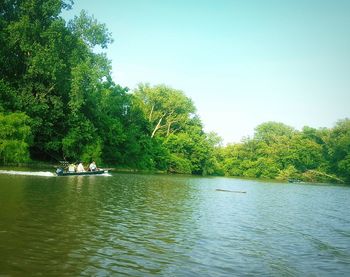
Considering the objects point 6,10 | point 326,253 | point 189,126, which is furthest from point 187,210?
point 189,126

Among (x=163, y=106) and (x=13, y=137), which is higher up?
(x=163, y=106)

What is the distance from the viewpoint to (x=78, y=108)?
54562 mm

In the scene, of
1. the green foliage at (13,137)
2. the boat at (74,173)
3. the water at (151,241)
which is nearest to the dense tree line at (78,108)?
the green foliage at (13,137)

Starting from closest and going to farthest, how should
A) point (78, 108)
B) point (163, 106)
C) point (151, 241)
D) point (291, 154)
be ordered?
point (151, 241) < point (78, 108) < point (163, 106) < point (291, 154)

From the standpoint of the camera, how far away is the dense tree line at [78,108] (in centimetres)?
4378

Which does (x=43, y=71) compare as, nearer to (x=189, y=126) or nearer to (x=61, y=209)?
(x=61, y=209)

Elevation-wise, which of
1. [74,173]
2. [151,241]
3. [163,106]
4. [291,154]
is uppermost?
[163,106]

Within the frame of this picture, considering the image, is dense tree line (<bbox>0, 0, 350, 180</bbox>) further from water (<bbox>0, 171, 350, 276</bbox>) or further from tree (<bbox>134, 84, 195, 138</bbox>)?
water (<bbox>0, 171, 350, 276</bbox>)

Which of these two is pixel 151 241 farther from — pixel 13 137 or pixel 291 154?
pixel 291 154

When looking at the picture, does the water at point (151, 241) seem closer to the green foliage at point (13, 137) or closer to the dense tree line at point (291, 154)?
the green foliage at point (13, 137)

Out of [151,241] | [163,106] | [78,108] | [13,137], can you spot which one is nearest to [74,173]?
[13,137]

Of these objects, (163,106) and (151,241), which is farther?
(163,106)

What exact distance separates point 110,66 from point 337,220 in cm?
Answer: 3697

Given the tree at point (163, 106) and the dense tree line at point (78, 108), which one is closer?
the dense tree line at point (78, 108)
